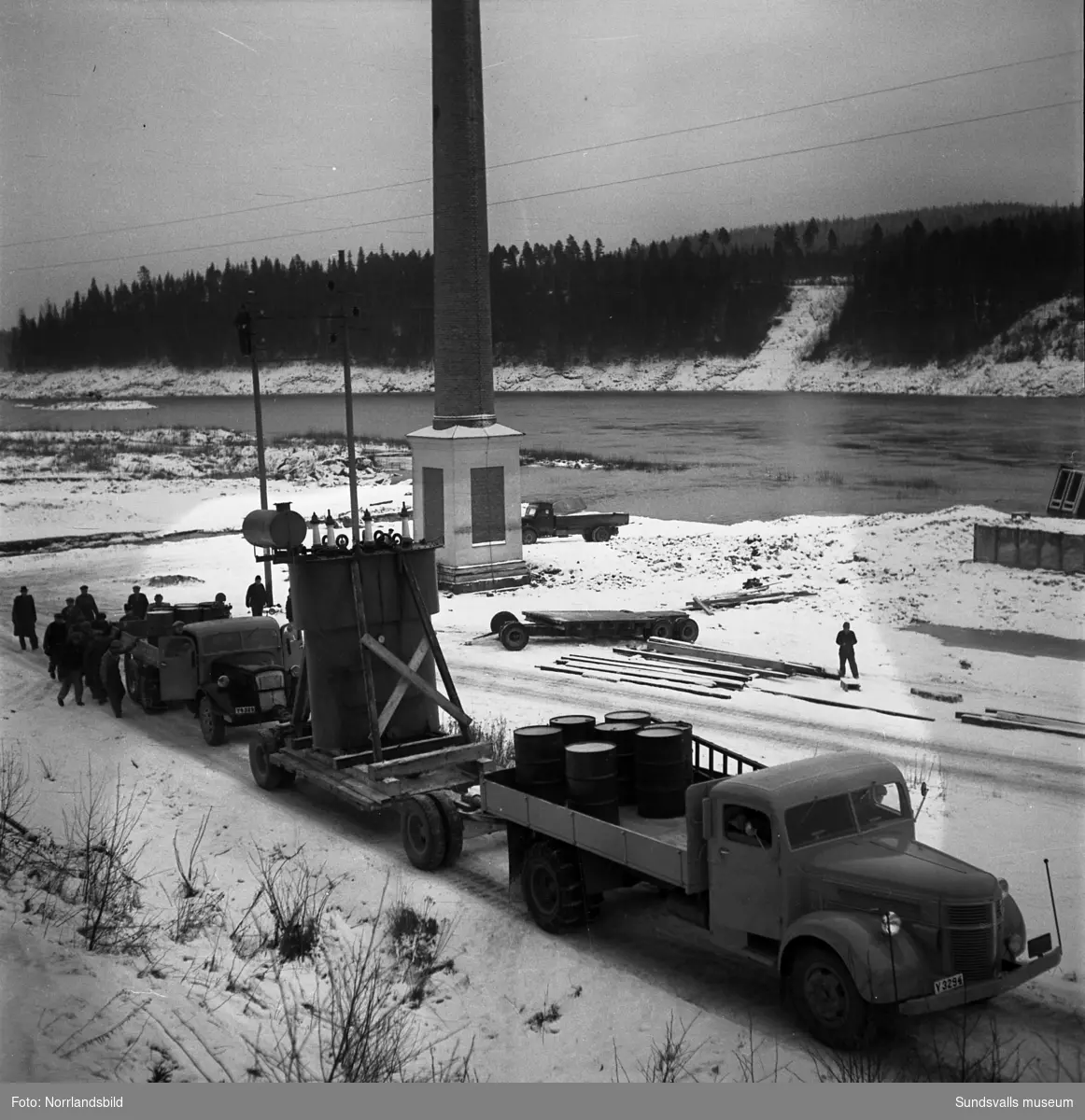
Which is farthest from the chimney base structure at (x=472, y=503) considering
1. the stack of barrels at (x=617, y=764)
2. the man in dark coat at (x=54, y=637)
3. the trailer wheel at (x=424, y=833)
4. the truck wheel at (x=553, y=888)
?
the truck wheel at (x=553, y=888)

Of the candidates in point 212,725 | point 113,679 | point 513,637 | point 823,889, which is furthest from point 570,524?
point 823,889

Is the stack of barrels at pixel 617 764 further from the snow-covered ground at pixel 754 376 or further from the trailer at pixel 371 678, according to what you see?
the snow-covered ground at pixel 754 376

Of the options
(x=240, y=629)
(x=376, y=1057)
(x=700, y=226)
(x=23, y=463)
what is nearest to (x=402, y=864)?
(x=376, y=1057)

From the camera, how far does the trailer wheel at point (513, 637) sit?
Result: 21.7 meters

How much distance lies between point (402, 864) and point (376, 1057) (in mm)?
3966

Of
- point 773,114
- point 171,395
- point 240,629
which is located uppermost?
point 773,114

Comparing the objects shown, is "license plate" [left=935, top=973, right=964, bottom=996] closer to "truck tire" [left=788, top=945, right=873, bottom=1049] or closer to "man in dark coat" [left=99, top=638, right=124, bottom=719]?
"truck tire" [left=788, top=945, right=873, bottom=1049]

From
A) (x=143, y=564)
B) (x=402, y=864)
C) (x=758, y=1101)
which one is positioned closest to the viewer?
(x=758, y=1101)

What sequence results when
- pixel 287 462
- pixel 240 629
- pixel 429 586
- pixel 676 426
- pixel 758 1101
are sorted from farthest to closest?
pixel 676 426 < pixel 287 462 < pixel 240 629 < pixel 429 586 < pixel 758 1101

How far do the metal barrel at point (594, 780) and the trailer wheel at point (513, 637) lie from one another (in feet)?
37.8

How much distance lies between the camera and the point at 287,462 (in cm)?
3325

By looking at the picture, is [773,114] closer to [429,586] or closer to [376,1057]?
[429,586]

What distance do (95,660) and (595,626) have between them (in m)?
8.62

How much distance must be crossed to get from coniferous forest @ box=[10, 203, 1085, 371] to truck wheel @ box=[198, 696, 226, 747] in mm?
12216
